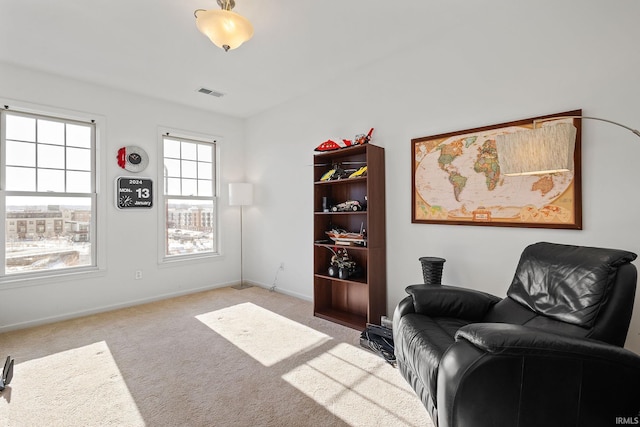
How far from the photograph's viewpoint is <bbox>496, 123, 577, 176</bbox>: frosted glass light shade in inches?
65.3

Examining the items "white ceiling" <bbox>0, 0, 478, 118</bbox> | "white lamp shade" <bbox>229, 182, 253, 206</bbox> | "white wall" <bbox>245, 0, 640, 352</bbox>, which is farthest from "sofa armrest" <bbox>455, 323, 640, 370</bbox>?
"white lamp shade" <bbox>229, 182, 253, 206</bbox>

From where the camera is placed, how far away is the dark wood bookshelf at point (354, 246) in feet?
10.1

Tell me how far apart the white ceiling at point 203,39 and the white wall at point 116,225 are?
0.77 ft

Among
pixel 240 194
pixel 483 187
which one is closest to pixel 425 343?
pixel 483 187

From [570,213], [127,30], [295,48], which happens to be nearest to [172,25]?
[127,30]

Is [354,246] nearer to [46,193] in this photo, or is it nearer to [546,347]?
[546,347]

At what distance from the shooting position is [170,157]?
4.45 m

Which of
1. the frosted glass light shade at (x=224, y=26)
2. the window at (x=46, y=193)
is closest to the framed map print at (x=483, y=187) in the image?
the frosted glass light shade at (x=224, y=26)

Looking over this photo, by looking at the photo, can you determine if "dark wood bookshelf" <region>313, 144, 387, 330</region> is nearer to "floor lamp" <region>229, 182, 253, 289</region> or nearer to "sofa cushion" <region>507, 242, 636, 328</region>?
"sofa cushion" <region>507, 242, 636, 328</region>

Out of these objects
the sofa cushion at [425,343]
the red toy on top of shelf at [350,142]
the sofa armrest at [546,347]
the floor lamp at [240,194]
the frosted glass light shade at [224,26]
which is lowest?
the sofa cushion at [425,343]

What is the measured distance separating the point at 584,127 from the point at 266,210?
12.2ft

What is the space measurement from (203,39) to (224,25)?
0.84 m

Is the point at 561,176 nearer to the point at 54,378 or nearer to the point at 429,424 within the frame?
the point at 429,424

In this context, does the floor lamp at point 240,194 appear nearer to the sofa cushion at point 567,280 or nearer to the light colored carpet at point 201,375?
the light colored carpet at point 201,375
